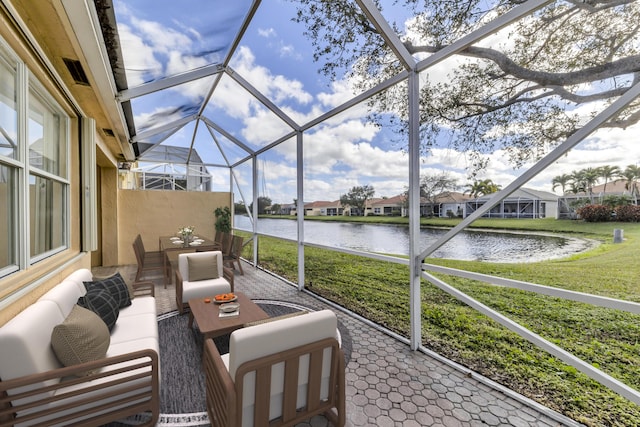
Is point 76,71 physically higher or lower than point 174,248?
higher

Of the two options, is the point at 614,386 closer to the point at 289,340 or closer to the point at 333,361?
the point at 333,361

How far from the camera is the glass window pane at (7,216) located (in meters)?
1.86

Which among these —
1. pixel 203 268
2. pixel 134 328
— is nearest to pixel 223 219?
pixel 203 268

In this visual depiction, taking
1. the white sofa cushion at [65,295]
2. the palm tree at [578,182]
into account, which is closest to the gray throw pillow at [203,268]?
the white sofa cushion at [65,295]

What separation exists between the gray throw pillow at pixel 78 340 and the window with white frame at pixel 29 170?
1.84 ft

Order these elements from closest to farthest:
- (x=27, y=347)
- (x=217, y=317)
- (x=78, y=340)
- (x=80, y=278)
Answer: (x=27, y=347), (x=78, y=340), (x=80, y=278), (x=217, y=317)

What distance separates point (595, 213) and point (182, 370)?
13.5ft

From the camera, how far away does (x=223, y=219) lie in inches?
363

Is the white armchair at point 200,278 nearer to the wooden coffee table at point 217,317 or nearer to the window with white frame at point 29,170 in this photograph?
the wooden coffee table at point 217,317

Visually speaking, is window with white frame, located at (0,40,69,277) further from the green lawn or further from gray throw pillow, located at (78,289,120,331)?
the green lawn

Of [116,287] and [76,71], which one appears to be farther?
[116,287]

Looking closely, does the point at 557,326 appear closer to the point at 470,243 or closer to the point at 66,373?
the point at 470,243

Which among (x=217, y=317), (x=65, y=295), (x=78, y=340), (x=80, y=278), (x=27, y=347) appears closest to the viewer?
(x=27, y=347)

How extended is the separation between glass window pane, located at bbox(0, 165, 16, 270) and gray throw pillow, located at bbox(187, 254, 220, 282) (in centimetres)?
225
